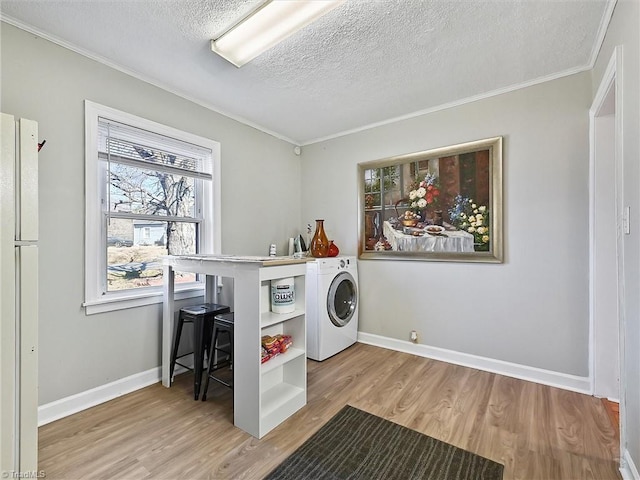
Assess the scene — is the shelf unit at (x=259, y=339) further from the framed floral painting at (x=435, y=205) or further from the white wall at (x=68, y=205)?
the framed floral painting at (x=435, y=205)

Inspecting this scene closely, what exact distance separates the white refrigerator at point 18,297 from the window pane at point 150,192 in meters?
1.17

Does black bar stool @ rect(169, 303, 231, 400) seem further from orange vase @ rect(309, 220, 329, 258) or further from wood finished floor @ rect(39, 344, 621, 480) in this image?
orange vase @ rect(309, 220, 329, 258)

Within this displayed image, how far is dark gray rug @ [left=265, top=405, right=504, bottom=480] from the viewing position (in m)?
1.46

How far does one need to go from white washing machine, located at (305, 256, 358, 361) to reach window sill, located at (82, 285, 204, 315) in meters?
1.04

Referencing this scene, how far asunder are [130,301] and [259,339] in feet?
4.05

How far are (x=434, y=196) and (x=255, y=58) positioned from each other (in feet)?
6.23

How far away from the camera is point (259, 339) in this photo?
5.59 feet

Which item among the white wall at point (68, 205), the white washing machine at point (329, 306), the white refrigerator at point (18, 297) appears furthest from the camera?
the white washing machine at point (329, 306)

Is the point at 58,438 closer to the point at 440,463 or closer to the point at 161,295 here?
the point at 161,295

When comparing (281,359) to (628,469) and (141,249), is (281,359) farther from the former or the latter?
(628,469)

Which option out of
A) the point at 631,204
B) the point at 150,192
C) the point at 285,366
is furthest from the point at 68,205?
the point at 631,204

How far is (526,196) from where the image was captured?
95.6 inches

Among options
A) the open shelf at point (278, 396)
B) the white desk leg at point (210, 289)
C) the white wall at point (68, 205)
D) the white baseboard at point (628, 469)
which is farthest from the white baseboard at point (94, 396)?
the white baseboard at point (628, 469)

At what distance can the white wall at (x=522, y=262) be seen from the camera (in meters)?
2.24
